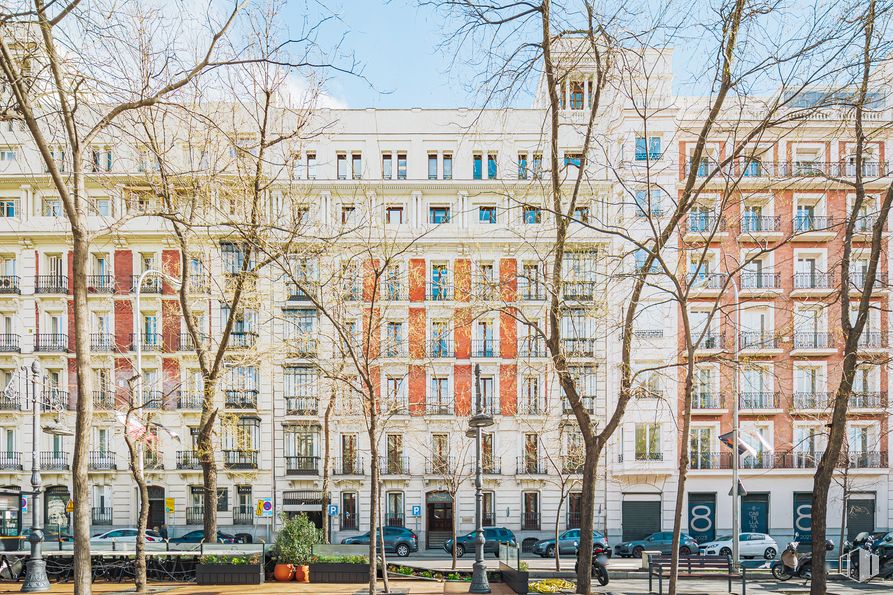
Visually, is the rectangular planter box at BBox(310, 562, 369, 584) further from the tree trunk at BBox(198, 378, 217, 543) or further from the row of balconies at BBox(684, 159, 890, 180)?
the row of balconies at BBox(684, 159, 890, 180)

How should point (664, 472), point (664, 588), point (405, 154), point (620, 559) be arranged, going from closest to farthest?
point (664, 588)
point (620, 559)
point (664, 472)
point (405, 154)

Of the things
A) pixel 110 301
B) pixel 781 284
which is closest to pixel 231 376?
pixel 110 301

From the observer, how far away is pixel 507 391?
35188mm

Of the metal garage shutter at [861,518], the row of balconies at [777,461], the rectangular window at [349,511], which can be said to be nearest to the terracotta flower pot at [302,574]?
the rectangular window at [349,511]

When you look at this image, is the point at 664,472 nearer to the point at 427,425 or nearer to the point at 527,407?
the point at 527,407

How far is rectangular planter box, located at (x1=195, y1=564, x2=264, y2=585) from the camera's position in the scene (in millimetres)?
17875

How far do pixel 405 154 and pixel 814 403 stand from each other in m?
25.3

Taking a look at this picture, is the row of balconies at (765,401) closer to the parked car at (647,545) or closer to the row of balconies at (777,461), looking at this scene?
the row of balconies at (777,461)

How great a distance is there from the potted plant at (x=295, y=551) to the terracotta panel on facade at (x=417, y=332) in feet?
33.4

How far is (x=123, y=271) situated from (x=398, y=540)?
20487 mm

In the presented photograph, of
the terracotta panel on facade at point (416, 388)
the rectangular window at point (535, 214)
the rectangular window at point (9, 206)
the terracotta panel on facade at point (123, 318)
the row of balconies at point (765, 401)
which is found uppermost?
the rectangular window at point (9, 206)

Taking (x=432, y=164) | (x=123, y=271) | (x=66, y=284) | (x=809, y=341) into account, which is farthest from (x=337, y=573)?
(x=809, y=341)

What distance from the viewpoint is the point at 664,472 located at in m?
34.5

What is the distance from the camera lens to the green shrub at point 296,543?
18484mm
